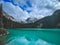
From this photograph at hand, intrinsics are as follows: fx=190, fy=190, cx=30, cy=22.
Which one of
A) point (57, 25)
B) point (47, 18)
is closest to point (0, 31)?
point (57, 25)

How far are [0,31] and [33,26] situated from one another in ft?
227

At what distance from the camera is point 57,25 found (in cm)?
11550

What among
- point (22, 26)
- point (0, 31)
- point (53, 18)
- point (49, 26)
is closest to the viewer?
point (0, 31)

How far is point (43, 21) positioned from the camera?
401 feet

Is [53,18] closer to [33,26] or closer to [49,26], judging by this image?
[49,26]

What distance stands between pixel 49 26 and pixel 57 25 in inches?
368

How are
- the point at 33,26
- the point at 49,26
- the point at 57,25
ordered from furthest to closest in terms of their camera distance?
the point at 57,25, the point at 49,26, the point at 33,26

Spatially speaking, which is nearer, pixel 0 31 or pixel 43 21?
pixel 0 31

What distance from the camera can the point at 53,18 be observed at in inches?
5103

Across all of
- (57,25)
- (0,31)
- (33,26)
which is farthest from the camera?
(57,25)

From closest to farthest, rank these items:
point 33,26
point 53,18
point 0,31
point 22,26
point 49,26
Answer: point 0,31 < point 22,26 < point 33,26 < point 49,26 < point 53,18

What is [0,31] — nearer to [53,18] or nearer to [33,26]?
[33,26]

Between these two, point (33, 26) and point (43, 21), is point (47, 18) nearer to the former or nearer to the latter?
point (43, 21)

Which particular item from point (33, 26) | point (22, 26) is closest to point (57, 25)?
point (33, 26)
